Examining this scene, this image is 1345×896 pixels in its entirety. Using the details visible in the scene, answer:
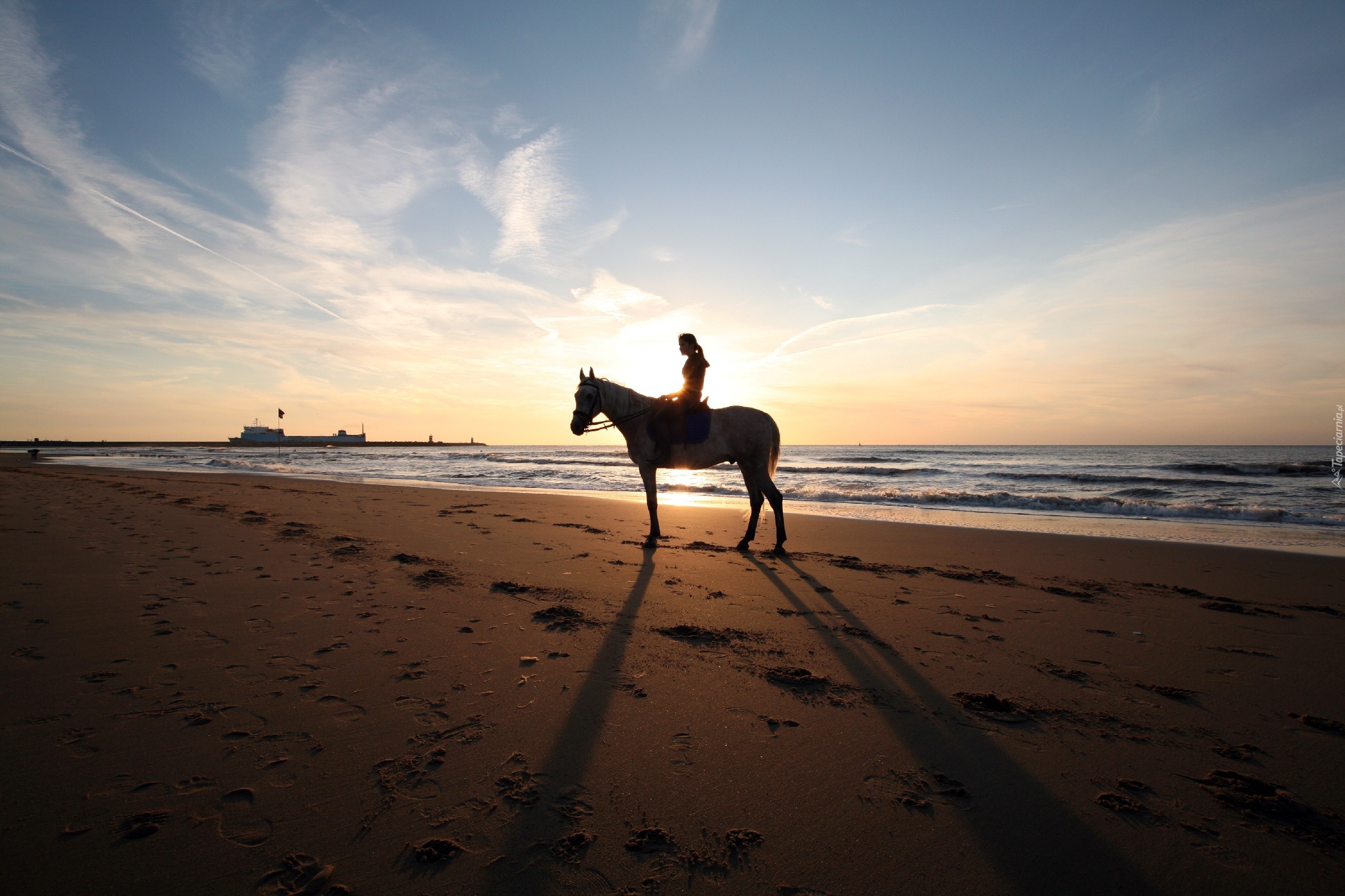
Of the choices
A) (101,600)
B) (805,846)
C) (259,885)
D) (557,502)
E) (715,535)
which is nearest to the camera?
(259,885)

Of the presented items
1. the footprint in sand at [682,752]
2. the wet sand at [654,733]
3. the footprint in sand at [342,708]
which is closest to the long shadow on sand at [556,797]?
the wet sand at [654,733]

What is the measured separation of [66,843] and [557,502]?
12031 millimetres

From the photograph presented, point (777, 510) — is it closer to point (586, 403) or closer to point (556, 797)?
point (586, 403)

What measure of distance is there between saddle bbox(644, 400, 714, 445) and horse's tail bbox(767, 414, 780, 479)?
0.98m

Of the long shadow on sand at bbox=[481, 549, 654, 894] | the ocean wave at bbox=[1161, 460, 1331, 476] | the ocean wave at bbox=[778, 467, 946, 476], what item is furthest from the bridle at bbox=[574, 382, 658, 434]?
the ocean wave at bbox=[1161, 460, 1331, 476]

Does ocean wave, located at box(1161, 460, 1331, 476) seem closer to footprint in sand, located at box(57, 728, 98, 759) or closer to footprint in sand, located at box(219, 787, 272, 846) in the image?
footprint in sand, located at box(219, 787, 272, 846)

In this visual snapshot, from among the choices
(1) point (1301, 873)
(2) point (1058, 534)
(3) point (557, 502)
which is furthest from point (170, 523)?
(2) point (1058, 534)

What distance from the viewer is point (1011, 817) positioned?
6.40 ft

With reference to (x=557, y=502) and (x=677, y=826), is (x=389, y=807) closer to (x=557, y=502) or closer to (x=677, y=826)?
(x=677, y=826)

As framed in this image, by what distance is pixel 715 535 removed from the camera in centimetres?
900

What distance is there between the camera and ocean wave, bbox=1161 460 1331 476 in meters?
23.8

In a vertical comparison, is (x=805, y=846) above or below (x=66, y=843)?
below

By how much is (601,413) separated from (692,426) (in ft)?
4.58

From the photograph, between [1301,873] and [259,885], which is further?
[1301,873]
